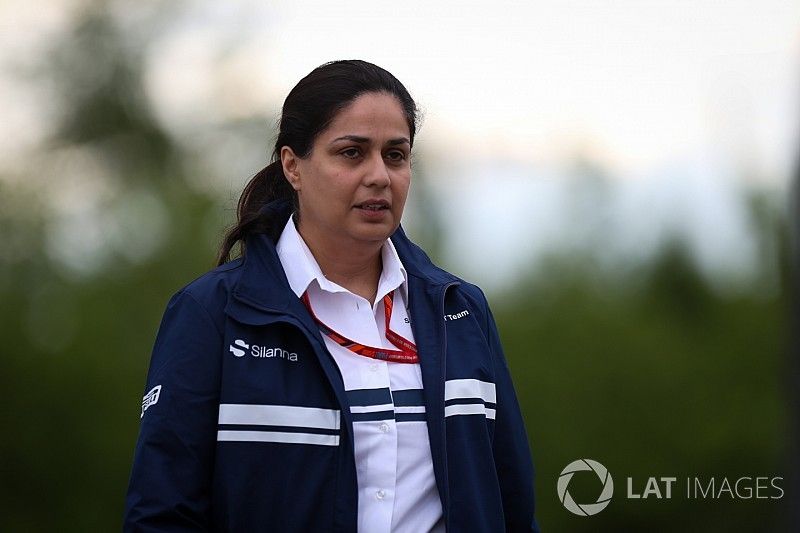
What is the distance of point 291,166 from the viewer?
1996mm

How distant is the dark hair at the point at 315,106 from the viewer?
1.93m

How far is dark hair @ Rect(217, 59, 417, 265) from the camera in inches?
75.8

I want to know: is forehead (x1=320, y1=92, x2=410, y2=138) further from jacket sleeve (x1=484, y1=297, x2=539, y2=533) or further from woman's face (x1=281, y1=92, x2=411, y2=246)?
Answer: jacket sleeve (x1=484, y1=297, x2=539, y2=533)

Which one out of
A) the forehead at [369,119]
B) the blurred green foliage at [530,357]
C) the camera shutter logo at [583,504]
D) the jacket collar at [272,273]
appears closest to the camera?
the jacket collar at [272,273]

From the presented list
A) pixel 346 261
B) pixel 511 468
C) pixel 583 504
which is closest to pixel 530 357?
pixel 583 504

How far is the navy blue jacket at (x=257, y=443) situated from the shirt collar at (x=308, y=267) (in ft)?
0.10

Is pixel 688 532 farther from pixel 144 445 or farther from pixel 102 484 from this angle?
pixel 144 445

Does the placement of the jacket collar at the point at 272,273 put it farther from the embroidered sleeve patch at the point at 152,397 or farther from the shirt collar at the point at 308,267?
the embroidered sleeve patch at the point at 152,397

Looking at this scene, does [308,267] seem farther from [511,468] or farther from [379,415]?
[511,468]

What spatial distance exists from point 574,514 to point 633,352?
3.60ft

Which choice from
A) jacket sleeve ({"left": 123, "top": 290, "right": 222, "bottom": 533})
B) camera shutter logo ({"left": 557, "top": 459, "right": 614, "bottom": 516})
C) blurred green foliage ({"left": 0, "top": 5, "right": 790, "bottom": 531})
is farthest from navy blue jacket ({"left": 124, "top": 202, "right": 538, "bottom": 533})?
blurred green foliage ({"left": 0, "top": 5, "right": 790, "bottom": 531})

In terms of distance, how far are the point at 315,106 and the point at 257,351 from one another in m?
0.47

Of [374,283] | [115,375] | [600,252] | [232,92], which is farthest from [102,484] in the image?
[374,283]

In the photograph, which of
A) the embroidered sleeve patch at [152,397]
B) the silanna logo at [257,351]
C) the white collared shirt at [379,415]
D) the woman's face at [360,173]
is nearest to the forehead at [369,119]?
the woman's face at [360,173]
